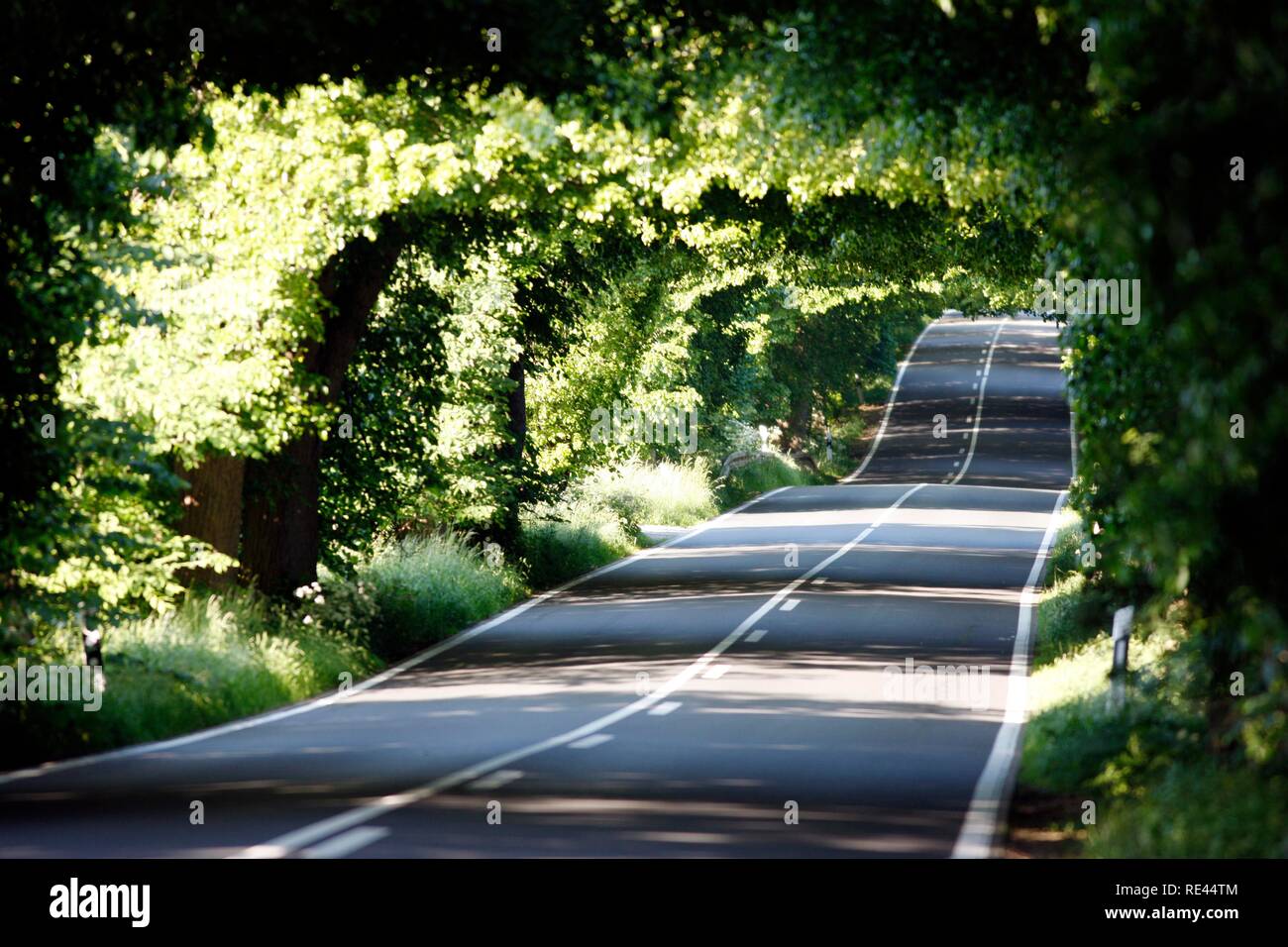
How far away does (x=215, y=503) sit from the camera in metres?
20.5

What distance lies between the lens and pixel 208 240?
18875 millimetres

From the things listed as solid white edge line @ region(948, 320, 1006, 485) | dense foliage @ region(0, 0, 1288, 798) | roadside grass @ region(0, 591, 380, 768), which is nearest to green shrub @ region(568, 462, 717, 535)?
dense foliage @ region(0, 0, 1288, 798)

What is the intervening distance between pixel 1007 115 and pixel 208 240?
9338 millimetres

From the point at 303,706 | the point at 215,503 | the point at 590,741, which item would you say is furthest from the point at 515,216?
the point at 590,741

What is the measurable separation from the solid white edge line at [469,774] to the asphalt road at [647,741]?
39mm

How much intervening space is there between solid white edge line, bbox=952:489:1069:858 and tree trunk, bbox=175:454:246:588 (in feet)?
27.2

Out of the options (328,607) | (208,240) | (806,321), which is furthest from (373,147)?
(806,321)

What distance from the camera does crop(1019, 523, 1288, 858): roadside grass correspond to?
30.7ft

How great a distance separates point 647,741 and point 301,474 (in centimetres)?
832

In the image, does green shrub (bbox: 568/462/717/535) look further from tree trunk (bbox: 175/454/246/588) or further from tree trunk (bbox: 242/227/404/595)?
tree trunk (bbox: 175/454/246/588)

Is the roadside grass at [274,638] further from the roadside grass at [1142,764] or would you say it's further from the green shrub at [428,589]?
the roadside grass at [1142,764]

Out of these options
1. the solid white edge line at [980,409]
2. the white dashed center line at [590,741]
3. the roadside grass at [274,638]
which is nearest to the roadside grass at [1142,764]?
the white dashed center line at [590,741]

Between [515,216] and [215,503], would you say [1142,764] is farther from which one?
[215,503]
